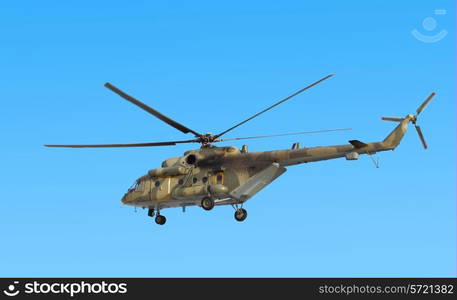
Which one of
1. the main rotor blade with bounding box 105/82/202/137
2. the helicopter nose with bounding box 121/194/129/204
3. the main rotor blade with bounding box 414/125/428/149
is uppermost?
the main rotor blade with bounding box 105/82/202/137

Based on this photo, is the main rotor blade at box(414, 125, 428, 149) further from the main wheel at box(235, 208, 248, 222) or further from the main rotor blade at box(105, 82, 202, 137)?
the main rotor blade at box(105, 82, 202, 137)

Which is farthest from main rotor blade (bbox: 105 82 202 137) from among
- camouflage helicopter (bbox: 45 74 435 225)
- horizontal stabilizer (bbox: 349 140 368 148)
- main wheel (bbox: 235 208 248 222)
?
horizontal stabilizer (bbox: 349 140 368 148)

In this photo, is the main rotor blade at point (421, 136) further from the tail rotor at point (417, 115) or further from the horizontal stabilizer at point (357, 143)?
the horizontal stabilizer at point (357, 143)

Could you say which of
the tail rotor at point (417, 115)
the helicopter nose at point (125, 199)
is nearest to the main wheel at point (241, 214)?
the helicopter nose at point (125, 199)

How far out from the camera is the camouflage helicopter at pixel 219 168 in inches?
1987

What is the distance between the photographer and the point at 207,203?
177 feet

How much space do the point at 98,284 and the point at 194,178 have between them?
39.8ft

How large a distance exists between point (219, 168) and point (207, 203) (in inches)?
92.8

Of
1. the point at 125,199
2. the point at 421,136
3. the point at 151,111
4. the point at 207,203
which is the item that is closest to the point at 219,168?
the point at 207,203

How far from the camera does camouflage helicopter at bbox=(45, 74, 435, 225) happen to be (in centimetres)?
5047

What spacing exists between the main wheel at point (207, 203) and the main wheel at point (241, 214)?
69.5 inches

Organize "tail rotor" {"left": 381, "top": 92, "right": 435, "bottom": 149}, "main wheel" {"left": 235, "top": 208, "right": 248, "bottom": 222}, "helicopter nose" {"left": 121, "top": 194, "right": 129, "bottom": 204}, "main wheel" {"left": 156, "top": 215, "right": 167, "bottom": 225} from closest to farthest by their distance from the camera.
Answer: "tail rotor" {"left": 381, "top": 92, "right": 435, "bottom": 149} → "main wheel" {"left": 235, "top": 208, "right": 248, "bottom": 222} → "main wheel" {"left": 156, "top": 215, "right": 167, "bottom": 225} → "helicopter nose" {"left": 121, "top": 194, "right": 129, "bottom": 204}

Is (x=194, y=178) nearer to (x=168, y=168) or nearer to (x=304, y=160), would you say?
(x=168, y=168)


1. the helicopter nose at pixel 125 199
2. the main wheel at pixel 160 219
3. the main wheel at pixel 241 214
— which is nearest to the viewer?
the main wheel at pixel 241 214
